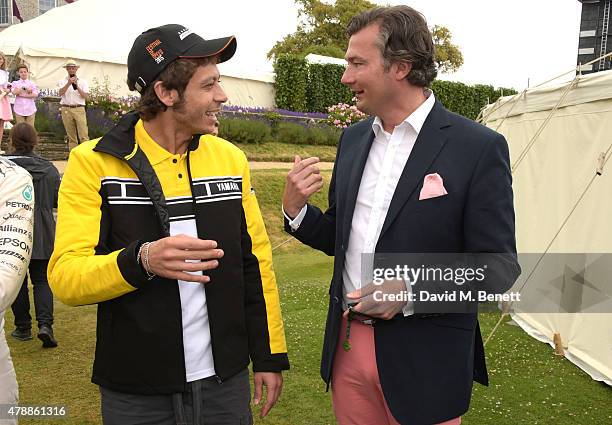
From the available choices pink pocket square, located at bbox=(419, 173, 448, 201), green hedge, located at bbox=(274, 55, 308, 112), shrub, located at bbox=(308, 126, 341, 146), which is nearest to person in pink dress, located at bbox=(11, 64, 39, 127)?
shrub, located at bbox=(308, 126, 341, 146)

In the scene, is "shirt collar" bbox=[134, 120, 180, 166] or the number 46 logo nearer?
the number 46 logo

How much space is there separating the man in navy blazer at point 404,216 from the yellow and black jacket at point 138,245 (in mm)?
398

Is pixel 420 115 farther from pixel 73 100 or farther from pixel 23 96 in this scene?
pixel 23 96

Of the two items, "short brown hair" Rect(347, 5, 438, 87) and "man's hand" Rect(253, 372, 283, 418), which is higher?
"short brown hair" Rect(347, 5, 438, 87)

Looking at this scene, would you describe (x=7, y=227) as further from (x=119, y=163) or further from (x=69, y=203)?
(x=119, y=163)

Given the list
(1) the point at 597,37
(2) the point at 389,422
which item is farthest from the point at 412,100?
(1) the point at 597,37

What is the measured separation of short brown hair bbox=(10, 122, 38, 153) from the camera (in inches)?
229

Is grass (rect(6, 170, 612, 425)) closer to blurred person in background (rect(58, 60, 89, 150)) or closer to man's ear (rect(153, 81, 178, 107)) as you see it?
man's ear (rect(153, 81, 178, 107))

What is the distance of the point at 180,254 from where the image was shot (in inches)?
71.2

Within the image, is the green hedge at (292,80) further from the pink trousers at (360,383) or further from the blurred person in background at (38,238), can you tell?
the pink trousers at (360,383)

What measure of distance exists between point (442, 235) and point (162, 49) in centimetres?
126

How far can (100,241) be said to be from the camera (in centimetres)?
207

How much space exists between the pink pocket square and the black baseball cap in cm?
92

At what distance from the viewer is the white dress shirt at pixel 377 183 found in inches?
93.7
